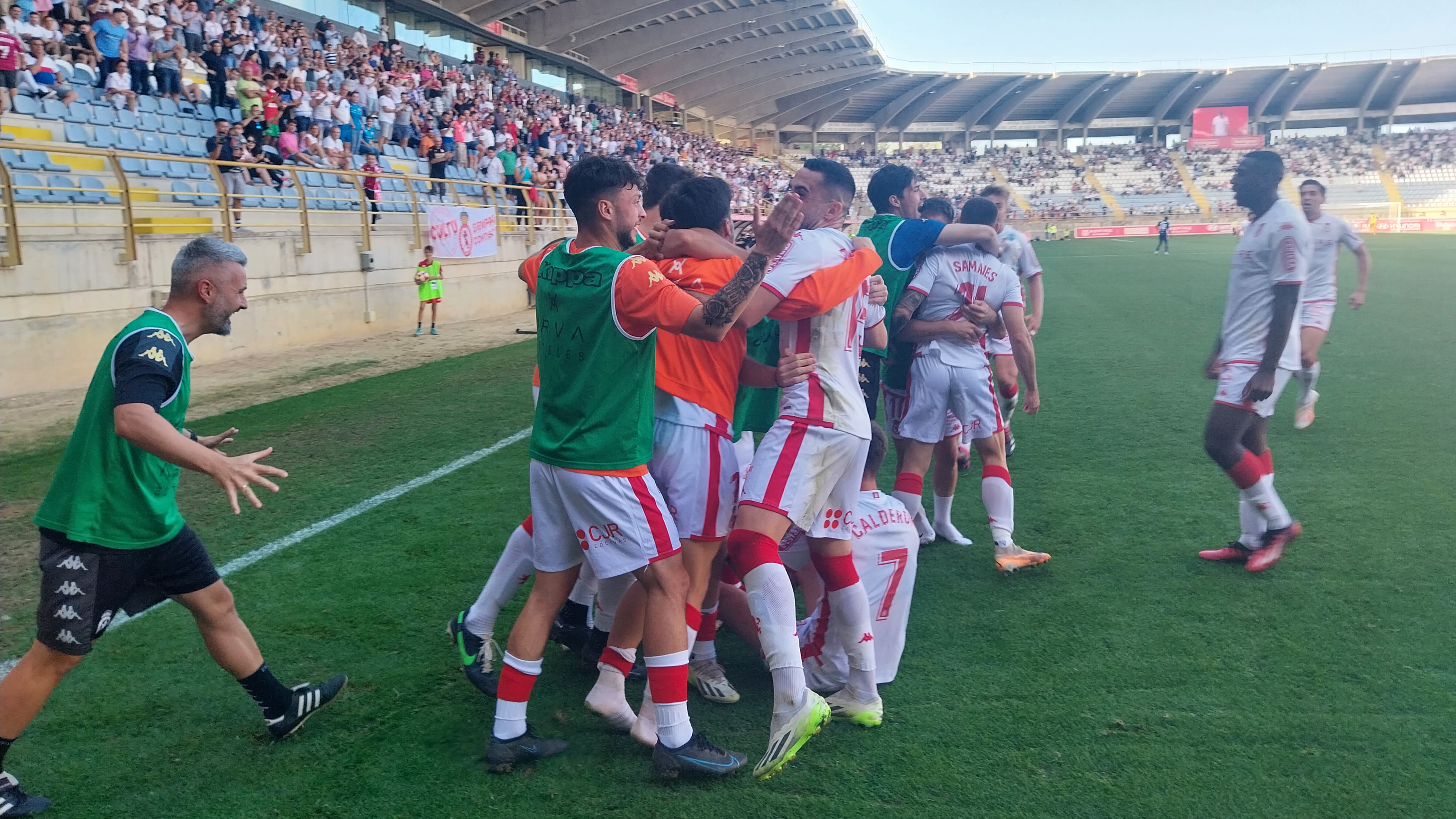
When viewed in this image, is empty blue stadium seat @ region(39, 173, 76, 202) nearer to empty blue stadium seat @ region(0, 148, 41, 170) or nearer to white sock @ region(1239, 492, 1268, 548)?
empty blue stadium seat @ region(0, 148, 41, 170)

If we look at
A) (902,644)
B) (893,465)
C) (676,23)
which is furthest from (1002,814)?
(676,23)

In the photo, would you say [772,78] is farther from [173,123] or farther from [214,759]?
[214,759]

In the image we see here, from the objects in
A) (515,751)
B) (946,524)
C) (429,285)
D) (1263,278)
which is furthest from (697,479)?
(429,285)

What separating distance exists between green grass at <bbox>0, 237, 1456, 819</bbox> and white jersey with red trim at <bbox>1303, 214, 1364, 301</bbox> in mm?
1505

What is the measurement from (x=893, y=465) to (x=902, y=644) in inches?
144

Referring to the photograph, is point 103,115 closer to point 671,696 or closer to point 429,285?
point 429,285

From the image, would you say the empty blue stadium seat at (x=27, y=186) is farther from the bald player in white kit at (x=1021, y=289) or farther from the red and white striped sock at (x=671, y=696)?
the red and white striped sock at (x=671, y=696)

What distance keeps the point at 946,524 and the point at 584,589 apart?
233cm

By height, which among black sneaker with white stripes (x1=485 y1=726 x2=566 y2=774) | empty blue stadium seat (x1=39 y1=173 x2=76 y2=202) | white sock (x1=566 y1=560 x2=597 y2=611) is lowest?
black sneaker with white stripes (x1=485 y1=726 x2=566 y2=774)

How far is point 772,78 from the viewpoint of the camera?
56.5 m

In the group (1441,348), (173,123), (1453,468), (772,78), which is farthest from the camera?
(772,78)

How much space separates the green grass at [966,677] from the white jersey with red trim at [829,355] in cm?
109

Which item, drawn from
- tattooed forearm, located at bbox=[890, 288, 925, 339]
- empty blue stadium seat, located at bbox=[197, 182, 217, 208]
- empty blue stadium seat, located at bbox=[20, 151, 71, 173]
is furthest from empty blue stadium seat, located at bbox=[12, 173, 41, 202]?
tattooed forearm, located at bbox=[890, 288, 925, 339]

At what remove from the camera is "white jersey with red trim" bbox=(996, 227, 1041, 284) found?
292 inches
